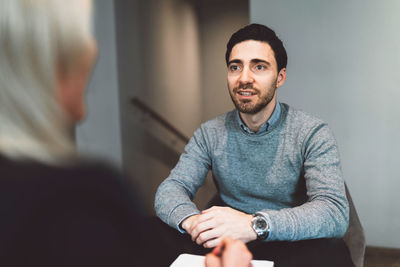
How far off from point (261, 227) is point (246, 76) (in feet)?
2.21

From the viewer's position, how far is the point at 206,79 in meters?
4.70

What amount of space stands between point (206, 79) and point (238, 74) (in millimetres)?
3244

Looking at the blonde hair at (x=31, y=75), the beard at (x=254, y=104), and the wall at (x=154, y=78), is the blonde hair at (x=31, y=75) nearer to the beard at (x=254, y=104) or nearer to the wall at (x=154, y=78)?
the beard at (x=254, y=104)

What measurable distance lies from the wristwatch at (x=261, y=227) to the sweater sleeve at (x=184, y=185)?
228 mm

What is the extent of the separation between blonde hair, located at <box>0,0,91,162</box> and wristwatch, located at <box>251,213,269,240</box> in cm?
73

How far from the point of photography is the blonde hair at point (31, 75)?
399 mm

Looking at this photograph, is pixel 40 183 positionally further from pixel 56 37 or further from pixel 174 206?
pixel 174 206

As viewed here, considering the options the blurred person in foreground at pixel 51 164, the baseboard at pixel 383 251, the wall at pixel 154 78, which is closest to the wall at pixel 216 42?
the wall at pixel 154 78

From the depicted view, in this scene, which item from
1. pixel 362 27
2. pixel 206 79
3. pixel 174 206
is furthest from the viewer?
pixel 206 79

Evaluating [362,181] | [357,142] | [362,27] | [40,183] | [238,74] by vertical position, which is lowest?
[362,181]

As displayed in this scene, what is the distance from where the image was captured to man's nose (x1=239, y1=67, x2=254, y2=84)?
1.44 m

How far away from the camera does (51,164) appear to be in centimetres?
39

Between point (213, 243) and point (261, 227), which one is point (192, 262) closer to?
point (213, 243)

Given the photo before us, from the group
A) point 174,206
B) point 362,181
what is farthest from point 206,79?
point 174,206
